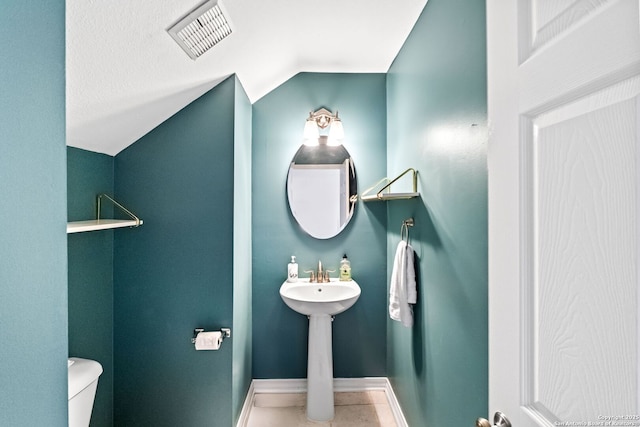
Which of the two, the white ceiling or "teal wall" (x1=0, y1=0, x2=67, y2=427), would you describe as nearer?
"teal wall" (x1=0, y1=0, x2=67, y2=427)

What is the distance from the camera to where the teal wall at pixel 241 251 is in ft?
6.60

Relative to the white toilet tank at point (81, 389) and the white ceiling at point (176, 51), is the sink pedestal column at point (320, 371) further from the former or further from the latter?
the white ceiling at point (176, 51)

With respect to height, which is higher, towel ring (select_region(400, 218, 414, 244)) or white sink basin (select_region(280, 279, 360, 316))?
towel ring (select_region(400, 218, 414, 244))

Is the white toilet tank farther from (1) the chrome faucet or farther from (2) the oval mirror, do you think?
(2) the oval mirror

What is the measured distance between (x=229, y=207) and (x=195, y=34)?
2.86ft

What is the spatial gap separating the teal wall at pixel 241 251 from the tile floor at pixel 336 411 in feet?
0.64

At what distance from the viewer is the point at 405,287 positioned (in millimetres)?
1873

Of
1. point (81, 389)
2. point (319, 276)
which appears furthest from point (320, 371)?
point (81, 389)

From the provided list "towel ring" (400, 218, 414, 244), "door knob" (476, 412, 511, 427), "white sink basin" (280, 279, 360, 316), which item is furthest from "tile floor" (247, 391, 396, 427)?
"door knob" (476, 412, 511, 427)

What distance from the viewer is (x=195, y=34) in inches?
57.2

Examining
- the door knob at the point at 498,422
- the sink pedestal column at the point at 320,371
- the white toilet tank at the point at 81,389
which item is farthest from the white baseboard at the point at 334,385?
the door knob at the point at 498,422

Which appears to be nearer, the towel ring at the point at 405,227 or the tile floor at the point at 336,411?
the towel ring at the point at 405,227

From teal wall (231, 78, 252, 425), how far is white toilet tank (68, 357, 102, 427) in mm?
702

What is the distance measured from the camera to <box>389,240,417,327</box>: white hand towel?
1.86 metres
